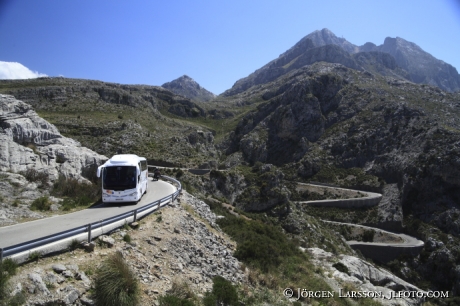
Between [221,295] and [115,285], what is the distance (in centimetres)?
382

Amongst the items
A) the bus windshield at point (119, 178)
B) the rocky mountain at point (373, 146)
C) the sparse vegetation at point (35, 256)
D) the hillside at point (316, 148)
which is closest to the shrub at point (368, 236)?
the hillside at point (316, 148)

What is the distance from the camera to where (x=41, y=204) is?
13734 millimetres

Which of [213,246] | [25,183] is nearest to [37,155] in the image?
[25,183]

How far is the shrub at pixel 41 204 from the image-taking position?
13508 mm

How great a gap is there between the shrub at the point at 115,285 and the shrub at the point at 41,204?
8.48 m

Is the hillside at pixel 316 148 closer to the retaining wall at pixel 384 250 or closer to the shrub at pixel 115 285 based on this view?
the retaining wall at pixel 384 250

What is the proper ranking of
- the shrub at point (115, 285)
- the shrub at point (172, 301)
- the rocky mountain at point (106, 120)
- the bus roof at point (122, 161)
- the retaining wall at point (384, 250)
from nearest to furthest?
the shrub at point (115, 285) < the shrub at point (172, 301) < the bus roof at point (122, 161) < the rocky mountain at point (106, 120) < the retaining wall at point (384, 250)

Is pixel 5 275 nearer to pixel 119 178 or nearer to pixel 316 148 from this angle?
pixel 119 178

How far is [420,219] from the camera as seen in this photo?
213 ft

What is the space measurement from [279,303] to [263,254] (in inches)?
169

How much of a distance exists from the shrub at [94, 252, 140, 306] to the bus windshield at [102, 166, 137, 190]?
9.29 metres

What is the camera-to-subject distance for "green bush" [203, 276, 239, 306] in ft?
28.5

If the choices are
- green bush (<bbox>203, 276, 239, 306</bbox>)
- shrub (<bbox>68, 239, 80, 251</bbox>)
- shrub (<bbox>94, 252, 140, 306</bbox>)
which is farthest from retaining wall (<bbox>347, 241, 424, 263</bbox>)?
shrub (<bbox>68, 239, 80, 251</bbox>)

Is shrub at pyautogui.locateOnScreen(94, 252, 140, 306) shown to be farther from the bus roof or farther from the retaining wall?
the retaining wall
